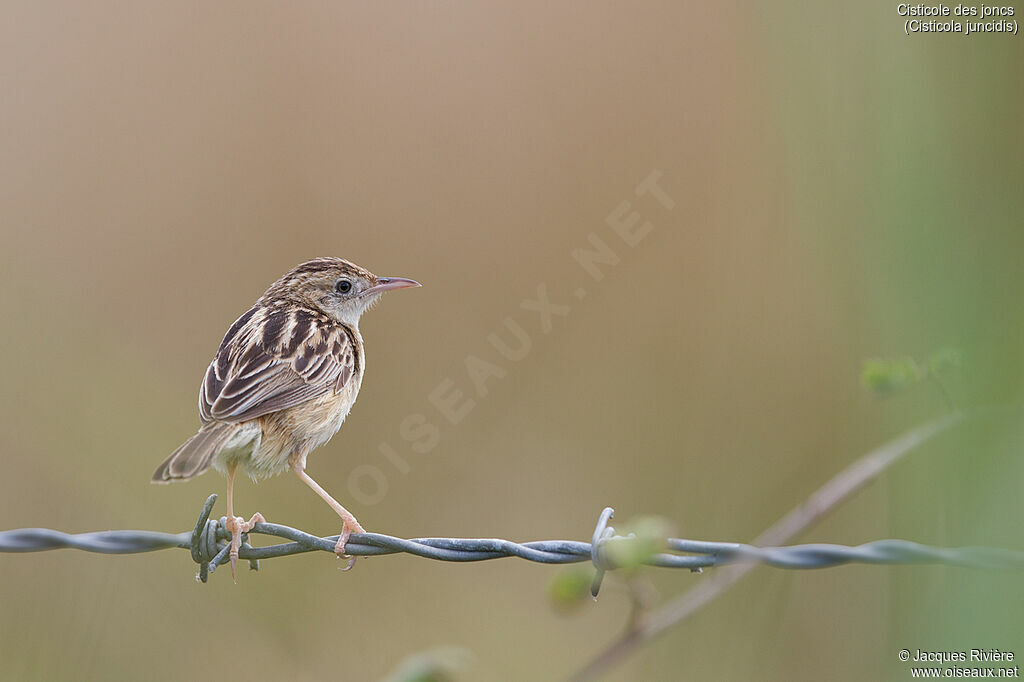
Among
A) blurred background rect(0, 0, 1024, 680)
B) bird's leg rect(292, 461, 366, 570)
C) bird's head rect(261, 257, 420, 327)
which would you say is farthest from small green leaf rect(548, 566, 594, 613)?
bird's head rect(261, 257, 420, 327)

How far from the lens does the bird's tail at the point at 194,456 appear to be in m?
4.97

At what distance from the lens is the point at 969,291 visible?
112 inches

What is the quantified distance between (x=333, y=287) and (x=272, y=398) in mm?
1847

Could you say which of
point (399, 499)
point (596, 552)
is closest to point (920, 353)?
point (596, 552)

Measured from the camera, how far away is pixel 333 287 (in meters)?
7.52

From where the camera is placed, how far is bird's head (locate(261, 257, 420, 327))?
749 centimetres

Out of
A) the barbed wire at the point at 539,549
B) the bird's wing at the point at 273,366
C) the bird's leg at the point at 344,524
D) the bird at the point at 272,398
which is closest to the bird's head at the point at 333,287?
the bird at the point at 272,398

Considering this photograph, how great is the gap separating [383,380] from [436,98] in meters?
2.94

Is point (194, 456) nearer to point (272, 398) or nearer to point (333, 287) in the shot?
point (272, 398)

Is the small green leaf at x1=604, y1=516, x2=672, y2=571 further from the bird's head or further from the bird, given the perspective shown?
the bird's head

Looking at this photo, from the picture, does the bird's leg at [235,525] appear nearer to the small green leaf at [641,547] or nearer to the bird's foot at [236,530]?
the bird's foot at [236,530]

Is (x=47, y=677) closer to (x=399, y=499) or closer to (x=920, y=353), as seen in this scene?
(x=399, y=499)

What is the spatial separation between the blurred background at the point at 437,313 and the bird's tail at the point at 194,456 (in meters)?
1.52

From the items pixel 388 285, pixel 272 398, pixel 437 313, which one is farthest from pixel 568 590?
pixel 437 313
